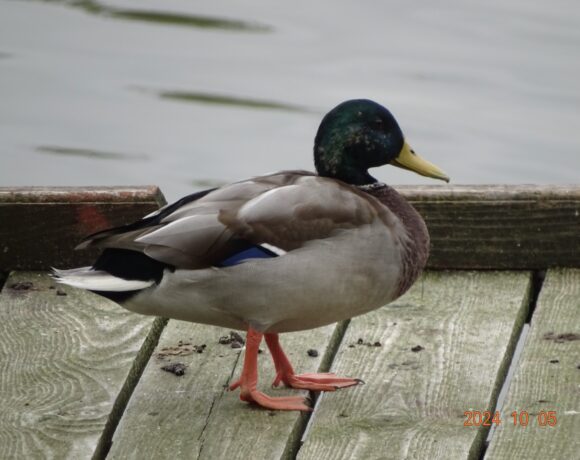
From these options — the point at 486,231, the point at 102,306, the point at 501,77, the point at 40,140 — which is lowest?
the point at 40,140

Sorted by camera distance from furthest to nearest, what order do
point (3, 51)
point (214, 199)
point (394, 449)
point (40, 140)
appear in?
point (3, 51)
point (40, 140)
point (214, 199)
point (394, 449)

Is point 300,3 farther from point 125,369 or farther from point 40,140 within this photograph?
point 125,369

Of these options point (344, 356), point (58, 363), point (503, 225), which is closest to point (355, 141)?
point (344, 356)

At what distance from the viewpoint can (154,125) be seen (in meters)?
10.2

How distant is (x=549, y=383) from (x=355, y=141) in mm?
919

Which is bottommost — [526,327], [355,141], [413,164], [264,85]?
[264,85]

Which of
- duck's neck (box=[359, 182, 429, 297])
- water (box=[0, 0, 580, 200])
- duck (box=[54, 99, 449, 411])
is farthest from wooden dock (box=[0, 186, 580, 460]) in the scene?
water (box=[0, 0, 580, 200])

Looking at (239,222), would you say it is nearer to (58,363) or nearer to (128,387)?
(128,387)

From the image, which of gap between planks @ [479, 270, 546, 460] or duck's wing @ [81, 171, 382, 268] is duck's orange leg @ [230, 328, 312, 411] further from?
gap between planks @ [479, 270, 546, 460]

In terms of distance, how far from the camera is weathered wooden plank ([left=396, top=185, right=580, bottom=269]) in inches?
190

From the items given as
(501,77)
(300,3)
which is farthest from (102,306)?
(300,3)

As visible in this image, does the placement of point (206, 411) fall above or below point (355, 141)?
below

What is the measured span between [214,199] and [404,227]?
594mm

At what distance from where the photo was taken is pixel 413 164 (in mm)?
4531
